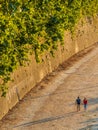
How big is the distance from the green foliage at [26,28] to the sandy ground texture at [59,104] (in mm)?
3499

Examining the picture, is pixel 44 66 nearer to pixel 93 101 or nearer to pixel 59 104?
pixel 59 104

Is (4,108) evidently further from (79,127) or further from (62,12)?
(62,12)

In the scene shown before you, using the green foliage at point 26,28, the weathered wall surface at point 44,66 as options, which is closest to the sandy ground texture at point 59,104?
the weathered wall surface at point 44,66

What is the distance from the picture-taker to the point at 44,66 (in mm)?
46844

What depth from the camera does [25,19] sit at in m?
36.2

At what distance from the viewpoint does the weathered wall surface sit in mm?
37125

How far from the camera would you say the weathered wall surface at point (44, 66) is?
122 ft

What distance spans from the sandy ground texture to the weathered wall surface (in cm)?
75

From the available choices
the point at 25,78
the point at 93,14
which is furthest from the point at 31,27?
the point at 93,14

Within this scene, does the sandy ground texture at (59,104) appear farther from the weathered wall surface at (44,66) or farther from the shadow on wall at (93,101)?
the weathered wall surface at (44,66)

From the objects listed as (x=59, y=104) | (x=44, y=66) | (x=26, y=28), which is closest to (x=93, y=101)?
(x=59, y=104)

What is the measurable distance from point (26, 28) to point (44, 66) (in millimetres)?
11034

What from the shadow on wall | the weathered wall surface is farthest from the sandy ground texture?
the weathered wall surface

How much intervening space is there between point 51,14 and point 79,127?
16.4 meters
